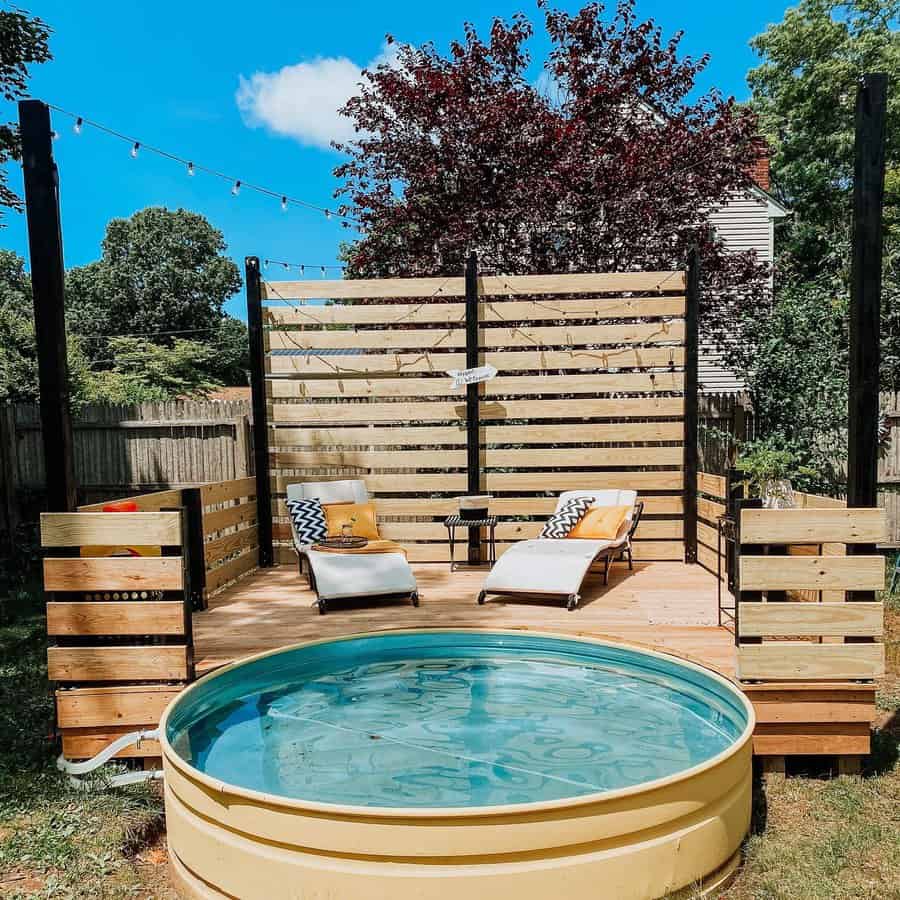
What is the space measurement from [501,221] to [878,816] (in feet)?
23.1

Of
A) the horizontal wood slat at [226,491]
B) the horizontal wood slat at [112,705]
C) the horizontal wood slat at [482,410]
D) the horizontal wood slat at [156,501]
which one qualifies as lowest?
the horizontal wood slat at [112,705]

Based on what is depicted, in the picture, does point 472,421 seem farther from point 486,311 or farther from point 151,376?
point 151,376

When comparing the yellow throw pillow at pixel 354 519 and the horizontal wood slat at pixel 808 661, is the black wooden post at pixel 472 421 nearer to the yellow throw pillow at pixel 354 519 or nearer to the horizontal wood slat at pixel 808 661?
the yellow throw pillow at pixel 354 519

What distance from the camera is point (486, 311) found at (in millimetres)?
7938

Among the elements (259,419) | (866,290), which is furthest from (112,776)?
(866,290)

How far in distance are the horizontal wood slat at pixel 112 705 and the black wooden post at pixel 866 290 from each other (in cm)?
383

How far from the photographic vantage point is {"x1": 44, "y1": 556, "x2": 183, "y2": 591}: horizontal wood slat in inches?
165

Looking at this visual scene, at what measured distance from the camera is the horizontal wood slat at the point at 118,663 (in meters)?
4.21

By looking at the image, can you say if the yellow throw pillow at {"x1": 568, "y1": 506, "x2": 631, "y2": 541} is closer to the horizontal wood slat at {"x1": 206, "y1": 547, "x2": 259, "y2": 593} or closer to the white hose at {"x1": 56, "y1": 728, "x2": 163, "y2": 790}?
the horizontal wood slat at {"x1": 206, "y1": 547, "x2": 259, "y2": 593}

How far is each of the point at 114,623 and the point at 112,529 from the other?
1.67 feet

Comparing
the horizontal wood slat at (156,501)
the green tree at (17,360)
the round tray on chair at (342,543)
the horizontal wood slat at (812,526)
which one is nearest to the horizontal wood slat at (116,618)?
the horizontal wood slat at (156,501)

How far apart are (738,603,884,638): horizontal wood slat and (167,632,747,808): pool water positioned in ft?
1.28

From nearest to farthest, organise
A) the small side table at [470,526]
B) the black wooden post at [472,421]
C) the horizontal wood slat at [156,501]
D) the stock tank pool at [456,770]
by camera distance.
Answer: the stock tank pool at [456,770] < the horizontal wood slat at [156,501] < the small side table at [470,526] < the black wooden post at [472,421]

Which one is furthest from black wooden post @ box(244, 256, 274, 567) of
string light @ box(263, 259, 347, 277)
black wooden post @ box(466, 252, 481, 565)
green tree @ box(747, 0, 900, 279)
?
green tree @ box(747, 0, 900, 279)
